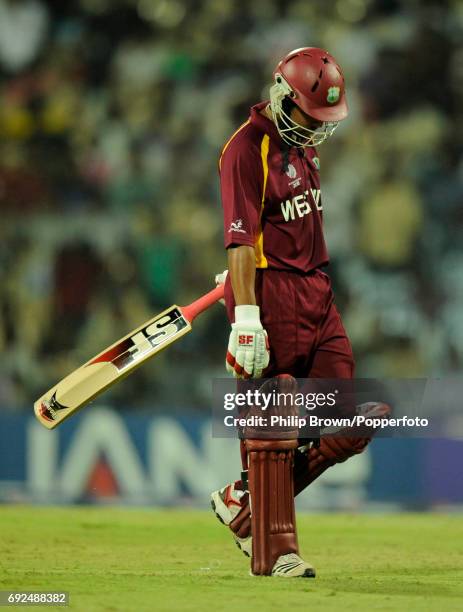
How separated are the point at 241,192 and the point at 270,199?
173 mm

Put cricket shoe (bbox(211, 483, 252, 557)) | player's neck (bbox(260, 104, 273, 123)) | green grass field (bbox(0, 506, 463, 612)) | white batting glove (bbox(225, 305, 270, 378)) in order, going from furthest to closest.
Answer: cricket shoe (bbox(211, 483, 252, 557)) < player's neck (bbox(260, 104, 273, 123)) < white batting glove (bbox(225, 305, 270, 378)) < green grass field (bbox(0, 506, 463, 612))

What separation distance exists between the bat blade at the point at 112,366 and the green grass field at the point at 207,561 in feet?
2.25

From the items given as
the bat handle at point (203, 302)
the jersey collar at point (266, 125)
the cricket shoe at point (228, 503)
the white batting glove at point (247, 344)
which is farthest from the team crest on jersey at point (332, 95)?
the cricket shoe at point (228, 503)

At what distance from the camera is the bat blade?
16.8ft

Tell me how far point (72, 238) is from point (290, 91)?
5962 millimetres

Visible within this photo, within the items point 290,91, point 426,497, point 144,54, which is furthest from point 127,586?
point 144,54

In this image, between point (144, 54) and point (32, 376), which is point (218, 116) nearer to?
point (144, 54)

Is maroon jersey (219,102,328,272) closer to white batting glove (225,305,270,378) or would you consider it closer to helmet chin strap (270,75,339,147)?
helmet chin strap (270,75,339,147)

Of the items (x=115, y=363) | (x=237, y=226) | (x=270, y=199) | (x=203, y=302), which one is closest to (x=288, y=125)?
(x=270, y=199)

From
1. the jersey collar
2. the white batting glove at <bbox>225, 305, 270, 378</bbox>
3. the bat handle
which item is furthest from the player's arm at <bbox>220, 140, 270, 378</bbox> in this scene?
the bat handle

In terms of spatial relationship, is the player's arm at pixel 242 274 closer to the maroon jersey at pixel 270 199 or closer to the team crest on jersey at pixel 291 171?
the maroon jersey at pixel 270 199

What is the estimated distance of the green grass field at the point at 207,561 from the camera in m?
3.81

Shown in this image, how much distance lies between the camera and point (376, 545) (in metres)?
6.07

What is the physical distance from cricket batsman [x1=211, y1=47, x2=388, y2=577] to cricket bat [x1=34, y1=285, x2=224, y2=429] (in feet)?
1.81
